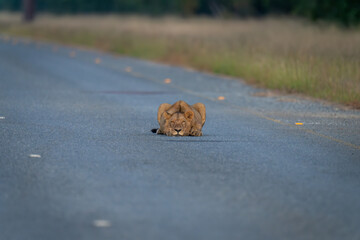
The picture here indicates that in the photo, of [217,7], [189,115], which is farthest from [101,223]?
[217,7]

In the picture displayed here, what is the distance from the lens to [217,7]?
64.9m

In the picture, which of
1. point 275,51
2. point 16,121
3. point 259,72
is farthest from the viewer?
point 275,51

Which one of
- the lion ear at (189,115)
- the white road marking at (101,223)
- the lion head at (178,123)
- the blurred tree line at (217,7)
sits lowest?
the blurred tree line at (217,7)

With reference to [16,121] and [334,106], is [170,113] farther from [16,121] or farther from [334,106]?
[334,106]

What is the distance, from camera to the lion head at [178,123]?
11.5 m

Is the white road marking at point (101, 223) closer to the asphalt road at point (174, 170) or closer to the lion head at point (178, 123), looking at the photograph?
the asphalt road at point (174, 170)

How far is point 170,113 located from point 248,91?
340 inches

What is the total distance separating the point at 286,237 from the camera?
639cm

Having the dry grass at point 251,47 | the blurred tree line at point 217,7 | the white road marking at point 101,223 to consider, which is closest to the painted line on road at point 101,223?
the white road marking at point 101,223

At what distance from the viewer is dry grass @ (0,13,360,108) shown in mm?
19734

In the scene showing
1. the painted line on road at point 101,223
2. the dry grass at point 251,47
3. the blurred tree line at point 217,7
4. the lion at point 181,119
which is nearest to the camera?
the painted line on road at point 101,223

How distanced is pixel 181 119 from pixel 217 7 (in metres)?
54.1

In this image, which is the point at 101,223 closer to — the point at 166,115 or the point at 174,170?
the point at 174,170

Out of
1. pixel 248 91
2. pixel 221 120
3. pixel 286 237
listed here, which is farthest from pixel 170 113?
pixel 248 91
